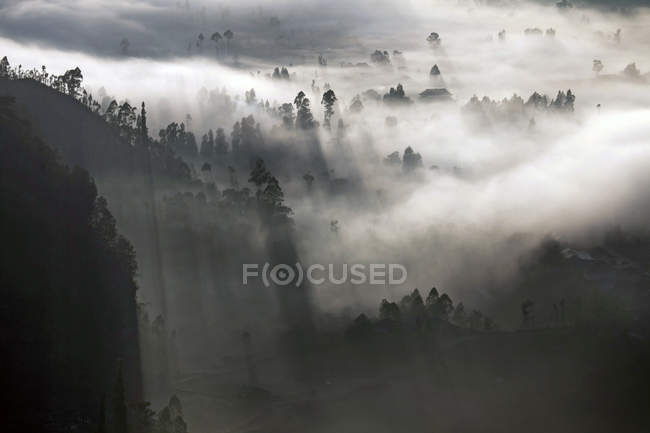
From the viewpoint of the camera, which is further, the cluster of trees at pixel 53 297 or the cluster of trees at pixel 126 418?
the cluster of trees at pixel 126 418

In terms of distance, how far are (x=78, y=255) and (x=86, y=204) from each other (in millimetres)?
19236

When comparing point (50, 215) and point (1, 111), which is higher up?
point (1, 111)

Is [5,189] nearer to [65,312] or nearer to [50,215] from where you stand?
[50,215]

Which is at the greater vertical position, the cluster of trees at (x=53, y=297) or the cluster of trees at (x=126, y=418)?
the cluster of trees at (x=53, y=297)

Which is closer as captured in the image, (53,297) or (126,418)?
(126,418)

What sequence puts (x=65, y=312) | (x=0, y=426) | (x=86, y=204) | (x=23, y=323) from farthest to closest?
(x=86, y=204) → (x=65, y=312) → (x=23, y=323) → (x=0, y=426)

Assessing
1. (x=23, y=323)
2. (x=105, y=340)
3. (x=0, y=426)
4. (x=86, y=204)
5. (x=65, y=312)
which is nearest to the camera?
(x=0, y=426)

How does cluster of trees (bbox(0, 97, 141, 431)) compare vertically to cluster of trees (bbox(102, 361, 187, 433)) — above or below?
above

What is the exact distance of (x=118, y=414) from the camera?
157 meters

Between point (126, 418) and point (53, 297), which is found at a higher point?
point (53, 297)

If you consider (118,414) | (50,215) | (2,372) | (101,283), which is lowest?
(118,414)

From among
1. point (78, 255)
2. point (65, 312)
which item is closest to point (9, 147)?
point (78, 255)

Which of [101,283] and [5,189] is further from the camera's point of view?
[101,283]

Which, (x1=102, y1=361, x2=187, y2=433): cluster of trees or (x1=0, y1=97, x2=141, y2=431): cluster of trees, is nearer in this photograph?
(x1=0, y1=97, x2=141, y2=431): cluster of trees
